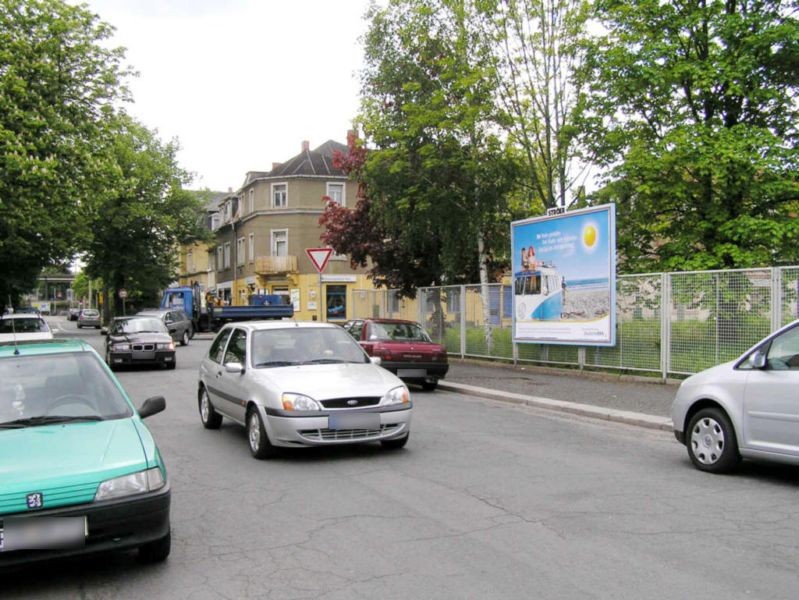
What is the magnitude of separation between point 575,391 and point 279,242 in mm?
39444

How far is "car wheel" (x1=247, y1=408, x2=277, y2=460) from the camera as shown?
8.02 m

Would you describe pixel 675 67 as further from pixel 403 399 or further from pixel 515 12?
pixel 403 399

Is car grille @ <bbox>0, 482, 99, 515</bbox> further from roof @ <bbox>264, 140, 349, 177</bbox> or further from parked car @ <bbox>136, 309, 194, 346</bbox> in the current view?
roof @ <bbox>264, 140, 349, 177</bbox>

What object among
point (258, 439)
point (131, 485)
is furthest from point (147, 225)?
point (131, 485)

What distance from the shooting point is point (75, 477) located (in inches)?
165

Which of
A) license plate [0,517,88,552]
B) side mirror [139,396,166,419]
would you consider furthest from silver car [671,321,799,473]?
license plate [0,517,88,552]

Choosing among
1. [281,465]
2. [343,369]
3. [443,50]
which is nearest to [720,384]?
[343,369]

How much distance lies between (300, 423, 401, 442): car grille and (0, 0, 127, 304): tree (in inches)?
613

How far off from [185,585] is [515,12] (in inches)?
740

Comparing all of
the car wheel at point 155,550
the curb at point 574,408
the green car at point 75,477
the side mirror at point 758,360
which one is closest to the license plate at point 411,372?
the curb at point 574,408

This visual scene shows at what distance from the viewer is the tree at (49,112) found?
20312 mm

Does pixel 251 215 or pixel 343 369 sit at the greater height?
pixel 251 215

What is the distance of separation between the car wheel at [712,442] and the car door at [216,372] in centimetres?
554

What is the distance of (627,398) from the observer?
1321cm
